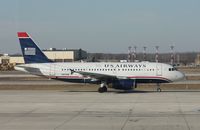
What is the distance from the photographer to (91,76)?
137 ft

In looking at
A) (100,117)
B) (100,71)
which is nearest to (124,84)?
(100,71)

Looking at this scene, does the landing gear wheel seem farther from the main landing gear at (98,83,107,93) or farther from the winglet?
the winglet

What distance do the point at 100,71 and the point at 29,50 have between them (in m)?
7.56

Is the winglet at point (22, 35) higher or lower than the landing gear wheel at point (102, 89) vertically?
higher

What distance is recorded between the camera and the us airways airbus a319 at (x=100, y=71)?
4150 centimetres

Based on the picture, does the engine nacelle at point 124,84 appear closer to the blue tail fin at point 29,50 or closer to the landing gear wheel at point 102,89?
the landing gear wheel at point 102,89

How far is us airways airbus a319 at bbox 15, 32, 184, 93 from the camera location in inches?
1634

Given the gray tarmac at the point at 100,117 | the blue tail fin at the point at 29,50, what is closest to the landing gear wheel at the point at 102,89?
the blue tail fin at the point at 29,50

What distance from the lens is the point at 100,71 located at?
43.1 metres

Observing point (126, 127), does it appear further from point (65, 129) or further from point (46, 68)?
point (46, 68)

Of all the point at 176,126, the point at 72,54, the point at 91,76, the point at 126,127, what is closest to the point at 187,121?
the point at 176,126

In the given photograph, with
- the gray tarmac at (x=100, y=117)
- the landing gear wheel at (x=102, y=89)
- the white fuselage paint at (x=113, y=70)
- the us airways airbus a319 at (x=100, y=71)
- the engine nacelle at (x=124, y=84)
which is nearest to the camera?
the gray tarmac at (x=100, y=117)

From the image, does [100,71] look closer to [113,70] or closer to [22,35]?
[113,70]

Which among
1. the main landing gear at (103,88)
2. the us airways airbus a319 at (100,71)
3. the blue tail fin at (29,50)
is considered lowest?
the main landing gear at (103,88)
